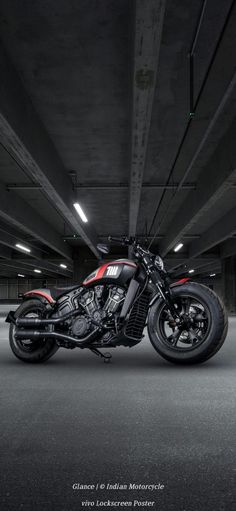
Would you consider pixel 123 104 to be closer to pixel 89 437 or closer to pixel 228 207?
pixel 89 437

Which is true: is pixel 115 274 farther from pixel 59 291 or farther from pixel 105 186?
pixel 105 186

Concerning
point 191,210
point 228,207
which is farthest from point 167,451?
point 228,207

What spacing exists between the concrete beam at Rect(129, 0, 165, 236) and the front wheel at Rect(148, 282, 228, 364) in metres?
2.66

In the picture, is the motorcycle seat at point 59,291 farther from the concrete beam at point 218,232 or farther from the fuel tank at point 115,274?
the concrete beam at point 218,232

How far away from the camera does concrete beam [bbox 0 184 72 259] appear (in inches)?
452

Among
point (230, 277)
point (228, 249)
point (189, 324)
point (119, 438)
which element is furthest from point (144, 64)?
point (230, 277)

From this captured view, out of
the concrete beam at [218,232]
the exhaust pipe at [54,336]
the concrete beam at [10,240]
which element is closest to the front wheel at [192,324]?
the exhaust pipe at [54,336]

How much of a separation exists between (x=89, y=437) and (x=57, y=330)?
2876mm

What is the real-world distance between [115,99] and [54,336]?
4.10 meters

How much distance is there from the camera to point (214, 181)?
9.26 metres

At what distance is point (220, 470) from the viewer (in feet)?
6.23

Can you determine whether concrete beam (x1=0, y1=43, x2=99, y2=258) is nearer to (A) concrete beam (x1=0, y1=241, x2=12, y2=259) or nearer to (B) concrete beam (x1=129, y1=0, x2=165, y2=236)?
(B) concrete beam (x1=129, y1=0, x2=165, y2=236)

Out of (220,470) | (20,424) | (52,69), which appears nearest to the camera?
(220,470)

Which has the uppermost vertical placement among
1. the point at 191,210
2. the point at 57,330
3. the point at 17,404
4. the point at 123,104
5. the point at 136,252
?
the point at 123,104
